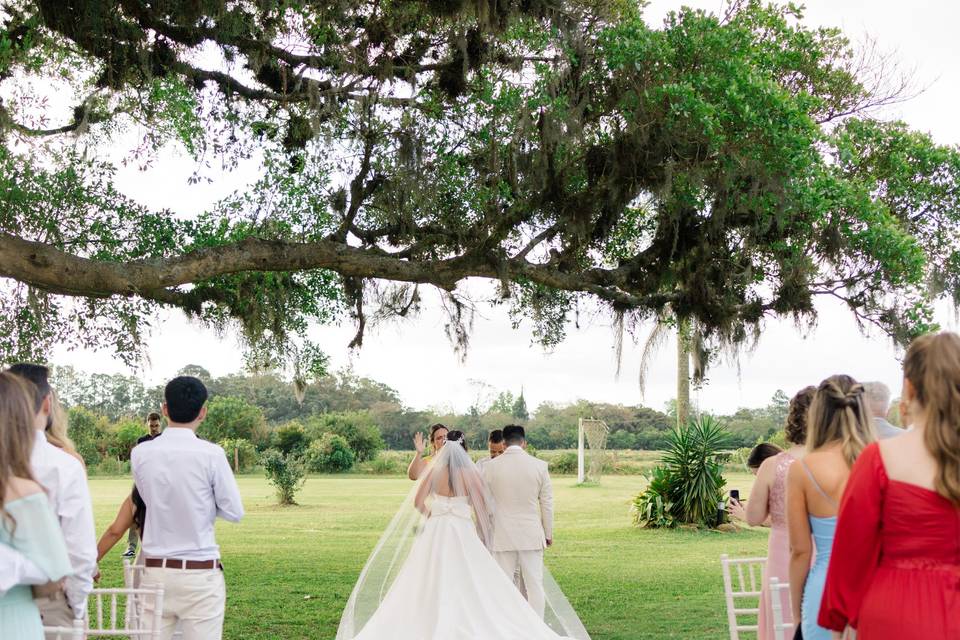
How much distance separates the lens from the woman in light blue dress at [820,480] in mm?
4242

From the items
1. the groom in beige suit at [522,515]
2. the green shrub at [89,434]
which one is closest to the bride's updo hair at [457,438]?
the groom in beige suit at [522,515]

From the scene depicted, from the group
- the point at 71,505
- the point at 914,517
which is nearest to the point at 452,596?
the point at 71,505

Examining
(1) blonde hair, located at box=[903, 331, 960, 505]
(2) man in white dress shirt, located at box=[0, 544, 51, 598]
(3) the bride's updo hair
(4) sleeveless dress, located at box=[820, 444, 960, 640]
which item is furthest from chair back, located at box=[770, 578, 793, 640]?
(3) the bride's updo hair

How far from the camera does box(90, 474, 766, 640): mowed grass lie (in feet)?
35.2

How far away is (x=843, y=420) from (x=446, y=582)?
4.88 meters

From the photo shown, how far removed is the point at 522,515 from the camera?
8977 millimetres

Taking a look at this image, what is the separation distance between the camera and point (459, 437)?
938 cm

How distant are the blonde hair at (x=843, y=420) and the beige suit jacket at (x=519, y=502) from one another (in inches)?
189

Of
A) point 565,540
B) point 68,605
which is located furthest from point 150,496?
point 565,540

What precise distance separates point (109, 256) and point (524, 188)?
444 cm

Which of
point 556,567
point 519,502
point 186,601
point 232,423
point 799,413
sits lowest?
point 556,567

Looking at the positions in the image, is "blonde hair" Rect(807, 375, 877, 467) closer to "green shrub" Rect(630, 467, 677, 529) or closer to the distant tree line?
"green shrub" Rect(630, 467, 677, 529)

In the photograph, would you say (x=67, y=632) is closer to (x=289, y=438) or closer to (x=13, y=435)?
(x=13, y=435)

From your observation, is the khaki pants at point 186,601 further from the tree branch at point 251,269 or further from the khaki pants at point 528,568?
the tree branch at point 251,269
